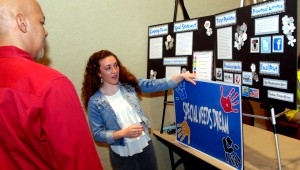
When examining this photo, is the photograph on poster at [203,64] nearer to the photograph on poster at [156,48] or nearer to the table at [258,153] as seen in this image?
the photograph on poster at [156,48]

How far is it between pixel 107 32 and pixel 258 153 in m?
1.57

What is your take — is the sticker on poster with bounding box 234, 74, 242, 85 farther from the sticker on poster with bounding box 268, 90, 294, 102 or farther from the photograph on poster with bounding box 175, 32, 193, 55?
the photograph on poster with bounding box 175, 32, 193, 55

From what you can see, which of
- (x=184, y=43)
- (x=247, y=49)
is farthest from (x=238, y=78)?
(x=184, y=43)

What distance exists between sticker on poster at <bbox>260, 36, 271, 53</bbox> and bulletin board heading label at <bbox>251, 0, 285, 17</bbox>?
0.45ft

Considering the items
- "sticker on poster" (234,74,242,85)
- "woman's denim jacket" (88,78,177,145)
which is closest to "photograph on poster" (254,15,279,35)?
"sticker on poster" (234,74,242,85)

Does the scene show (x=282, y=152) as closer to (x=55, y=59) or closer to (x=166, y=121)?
(x=166, y=121)

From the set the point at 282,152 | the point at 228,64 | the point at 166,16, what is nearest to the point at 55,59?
the point at 166,16

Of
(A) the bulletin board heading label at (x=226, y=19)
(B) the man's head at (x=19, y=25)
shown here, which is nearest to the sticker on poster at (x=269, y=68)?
(A) the bulletin board heading label at (x=226, y=19)

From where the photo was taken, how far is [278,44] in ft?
4.45

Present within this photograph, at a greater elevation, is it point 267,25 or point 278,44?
point 267,25

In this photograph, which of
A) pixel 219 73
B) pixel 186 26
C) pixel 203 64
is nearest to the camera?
pixel 219 73

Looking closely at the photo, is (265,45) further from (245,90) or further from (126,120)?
(126,120)

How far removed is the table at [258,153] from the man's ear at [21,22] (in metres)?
1.34

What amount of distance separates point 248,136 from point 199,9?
4.41ft
